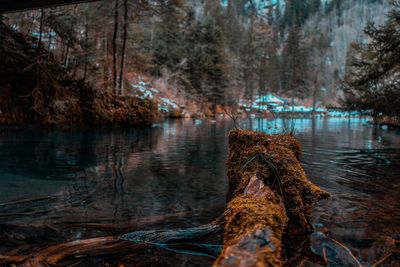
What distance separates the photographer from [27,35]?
912 inches

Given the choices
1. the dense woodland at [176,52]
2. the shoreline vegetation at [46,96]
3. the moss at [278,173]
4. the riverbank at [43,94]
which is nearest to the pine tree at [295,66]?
the dense woodland at [176,52]

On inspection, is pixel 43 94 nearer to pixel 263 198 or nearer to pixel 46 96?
pixel 46 96

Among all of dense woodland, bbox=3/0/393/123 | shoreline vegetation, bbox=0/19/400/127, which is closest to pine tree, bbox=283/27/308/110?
dense woodland, bbox=3/0/393/123

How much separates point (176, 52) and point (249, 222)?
47.9 m

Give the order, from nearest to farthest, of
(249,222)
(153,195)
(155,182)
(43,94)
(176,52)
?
(249,222) → (153,195) → (155,182) → (43,94) → (176,52)

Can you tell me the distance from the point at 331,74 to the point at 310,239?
4510 inches

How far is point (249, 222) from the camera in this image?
300 cm

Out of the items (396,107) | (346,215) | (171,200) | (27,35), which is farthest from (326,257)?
(27,35)

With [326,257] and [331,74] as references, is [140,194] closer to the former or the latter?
[326,257]

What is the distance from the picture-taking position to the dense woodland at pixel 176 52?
24453 millimetres

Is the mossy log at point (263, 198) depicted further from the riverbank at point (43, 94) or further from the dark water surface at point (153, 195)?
the riverbank at point (43, 94)

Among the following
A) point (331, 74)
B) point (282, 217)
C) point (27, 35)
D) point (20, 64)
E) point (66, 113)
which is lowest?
point (282, 217)

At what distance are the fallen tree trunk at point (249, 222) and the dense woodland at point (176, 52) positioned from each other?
18756 millimetres

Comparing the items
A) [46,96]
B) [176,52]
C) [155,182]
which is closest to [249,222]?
[155,182]
